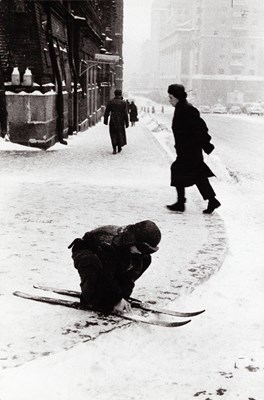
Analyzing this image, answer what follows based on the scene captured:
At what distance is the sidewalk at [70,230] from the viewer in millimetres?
4066

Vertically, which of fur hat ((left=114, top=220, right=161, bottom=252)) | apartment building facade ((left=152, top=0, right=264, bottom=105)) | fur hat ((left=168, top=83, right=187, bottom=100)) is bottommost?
fur hat ((left=114, top=220, right=161, bottom=252))

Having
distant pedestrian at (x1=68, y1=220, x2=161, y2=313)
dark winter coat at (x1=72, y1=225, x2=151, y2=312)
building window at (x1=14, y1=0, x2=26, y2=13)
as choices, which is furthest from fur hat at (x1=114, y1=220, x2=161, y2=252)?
building window at (x1=14, y1=0, x2=26, y2=13)

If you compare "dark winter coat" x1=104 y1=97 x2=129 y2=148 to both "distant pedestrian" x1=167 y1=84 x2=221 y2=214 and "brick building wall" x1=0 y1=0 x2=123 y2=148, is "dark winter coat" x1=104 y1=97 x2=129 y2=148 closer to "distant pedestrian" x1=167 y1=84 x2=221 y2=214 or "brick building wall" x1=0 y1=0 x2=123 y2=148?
"brick building wall" x1=0 y1=0 x2=123 y2=148

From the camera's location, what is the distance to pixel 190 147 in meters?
7.90

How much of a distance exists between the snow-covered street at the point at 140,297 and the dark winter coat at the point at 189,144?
0.56 meters

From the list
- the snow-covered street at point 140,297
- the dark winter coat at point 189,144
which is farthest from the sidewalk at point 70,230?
the dark winter coat at point 189,144

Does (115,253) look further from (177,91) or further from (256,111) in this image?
(256,111)

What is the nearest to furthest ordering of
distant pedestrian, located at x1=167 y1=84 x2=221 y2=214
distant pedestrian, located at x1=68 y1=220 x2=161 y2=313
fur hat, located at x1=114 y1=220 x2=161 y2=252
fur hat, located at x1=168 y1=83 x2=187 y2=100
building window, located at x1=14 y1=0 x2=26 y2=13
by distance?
1. fur hat, located at x1=114 y1=220 x2=161 y2=252
2. distant pedestrian, located at x1=68 y1=220 x2=161 y2=313
3. fur hat, located at x1=168 y1=83 x2=187 y2=100
4. distant pedestrian, located at x1=167 y1=84 x2=221 y2=214
5. building window, located at x1=14 y1=0 x2=26 y2=13

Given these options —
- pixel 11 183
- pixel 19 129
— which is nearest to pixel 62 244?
pixel 11 183

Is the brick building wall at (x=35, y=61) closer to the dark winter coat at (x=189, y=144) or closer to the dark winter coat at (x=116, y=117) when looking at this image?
the dark winter coat at (x=116, y=117)

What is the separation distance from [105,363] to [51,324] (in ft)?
2.05

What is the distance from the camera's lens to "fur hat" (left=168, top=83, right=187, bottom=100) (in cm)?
770

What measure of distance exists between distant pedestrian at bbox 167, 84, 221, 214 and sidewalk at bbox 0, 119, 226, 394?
440 mm

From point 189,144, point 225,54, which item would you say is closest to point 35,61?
point 189,144
